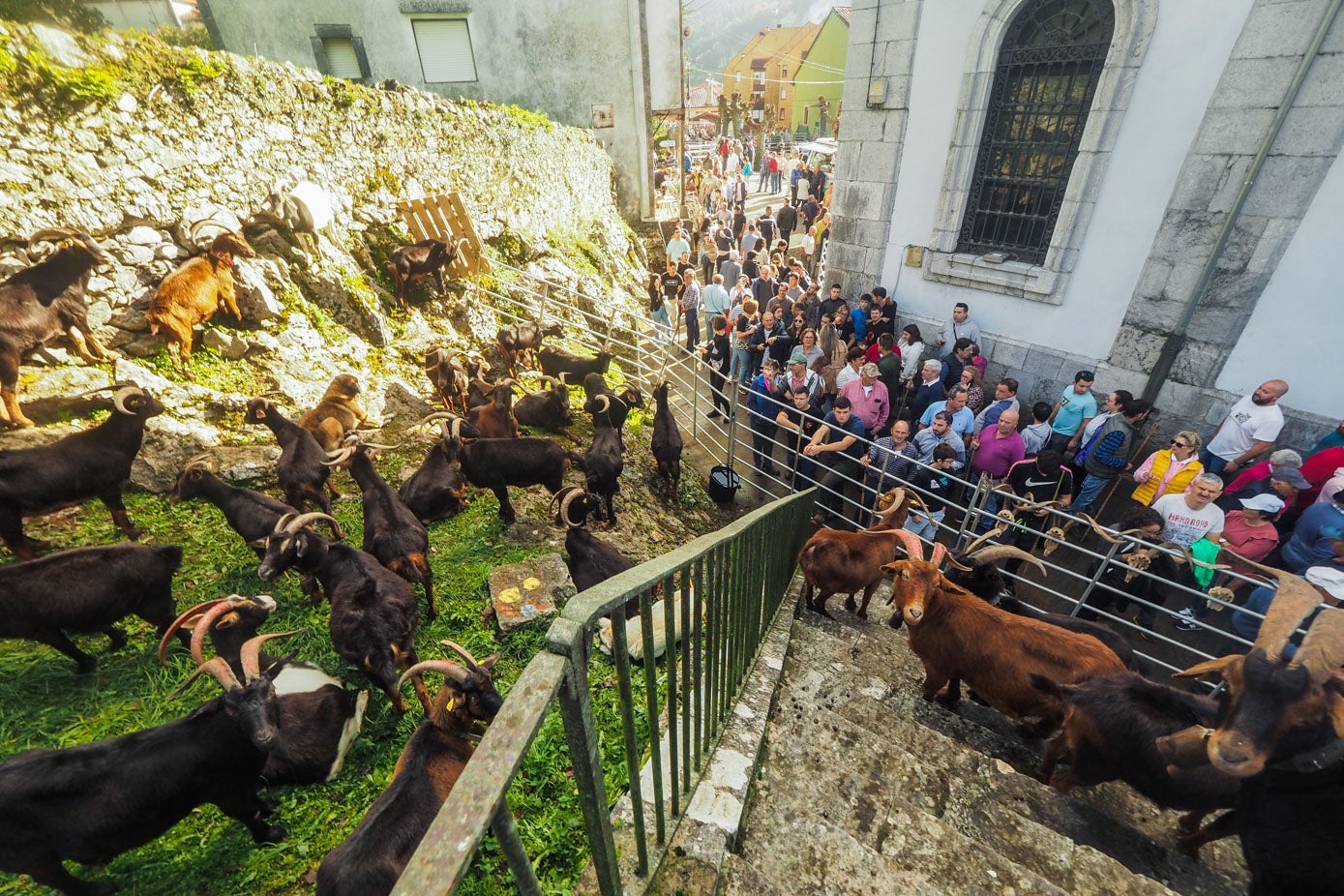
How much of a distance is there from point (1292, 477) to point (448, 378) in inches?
378

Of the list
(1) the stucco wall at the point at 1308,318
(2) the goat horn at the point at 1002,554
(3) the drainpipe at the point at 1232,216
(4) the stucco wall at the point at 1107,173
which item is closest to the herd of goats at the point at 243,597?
(2) the goat horn at the point at 1002,554

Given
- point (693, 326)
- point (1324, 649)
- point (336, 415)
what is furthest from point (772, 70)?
point (1324, 649)

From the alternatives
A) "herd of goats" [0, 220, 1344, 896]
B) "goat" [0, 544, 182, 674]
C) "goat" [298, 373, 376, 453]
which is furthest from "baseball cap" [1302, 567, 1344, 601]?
"goat" [298, 373, 376, 453]

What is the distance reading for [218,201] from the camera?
7594 millimetres

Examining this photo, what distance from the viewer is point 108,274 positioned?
249 inches

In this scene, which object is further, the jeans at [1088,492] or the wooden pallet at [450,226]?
the wooden pallet at [450,226]

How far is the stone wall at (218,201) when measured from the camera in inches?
238

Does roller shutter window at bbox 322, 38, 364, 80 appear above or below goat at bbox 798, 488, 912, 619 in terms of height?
above

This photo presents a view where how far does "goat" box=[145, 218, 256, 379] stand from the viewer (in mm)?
6336

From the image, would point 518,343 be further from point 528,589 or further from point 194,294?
point 528,589

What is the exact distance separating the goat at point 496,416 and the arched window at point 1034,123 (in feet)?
25.6

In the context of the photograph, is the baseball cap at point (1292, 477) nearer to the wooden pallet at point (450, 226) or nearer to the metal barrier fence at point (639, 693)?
the metal barrier fence at point (639, 693)

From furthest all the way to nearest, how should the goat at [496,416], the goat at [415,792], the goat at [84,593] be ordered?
the goat at [496,416]
the goat at [84,593]
the goat at [415,792]

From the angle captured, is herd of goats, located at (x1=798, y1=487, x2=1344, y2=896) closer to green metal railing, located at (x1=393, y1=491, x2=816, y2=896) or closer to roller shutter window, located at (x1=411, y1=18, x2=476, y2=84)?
green metal railing, located at (x1=393, y1=491, x2=816, y2=896)
